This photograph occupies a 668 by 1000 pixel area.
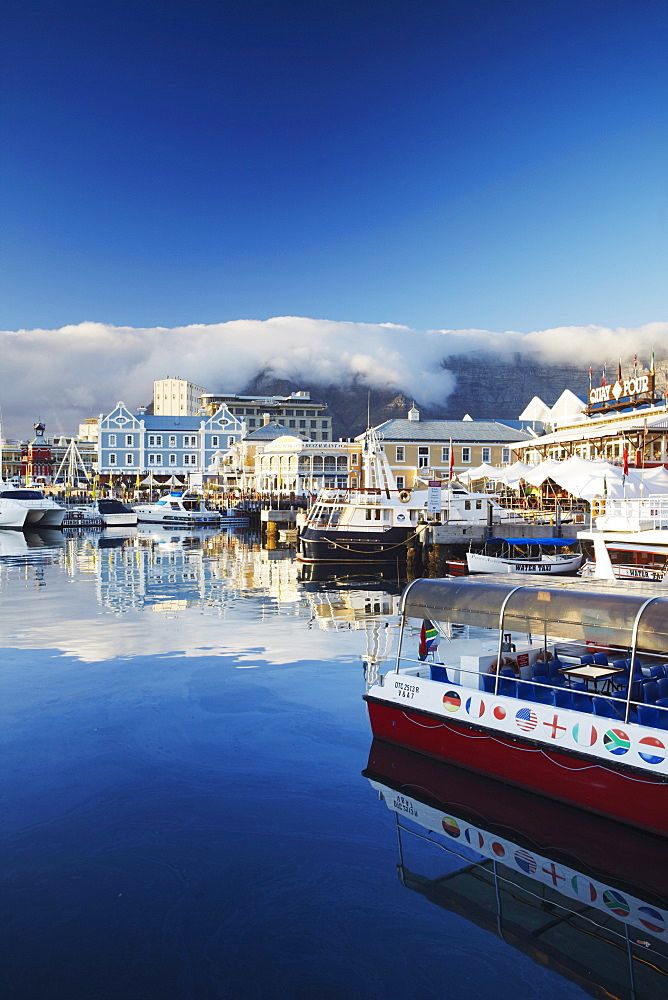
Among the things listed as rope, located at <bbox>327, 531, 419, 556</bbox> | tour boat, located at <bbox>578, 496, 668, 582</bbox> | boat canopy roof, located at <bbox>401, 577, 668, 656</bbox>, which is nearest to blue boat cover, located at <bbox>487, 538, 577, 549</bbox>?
tour boat, located at <bbox>578, 496, 668, 582</bbox>

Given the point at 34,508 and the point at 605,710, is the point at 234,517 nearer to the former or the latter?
the point at 34,508

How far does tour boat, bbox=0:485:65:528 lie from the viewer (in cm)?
7194

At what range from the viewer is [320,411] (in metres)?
155

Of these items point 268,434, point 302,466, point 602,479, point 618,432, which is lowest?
point 602,479

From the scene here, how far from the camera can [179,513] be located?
263 feet

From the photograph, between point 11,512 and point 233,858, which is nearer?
point 233,858

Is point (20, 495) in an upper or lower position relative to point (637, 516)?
upper

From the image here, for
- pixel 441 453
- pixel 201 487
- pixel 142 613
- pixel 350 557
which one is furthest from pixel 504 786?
pixel 201 487

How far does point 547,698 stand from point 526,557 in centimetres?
2909

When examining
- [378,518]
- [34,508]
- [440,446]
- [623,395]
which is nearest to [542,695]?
[378,518]

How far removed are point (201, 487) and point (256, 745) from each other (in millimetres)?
95117

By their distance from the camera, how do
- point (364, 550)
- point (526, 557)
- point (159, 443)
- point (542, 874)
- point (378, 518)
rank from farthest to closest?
point (159, 443)
point (378, 518)
point (364, 550)
point (526, 557)
point (542, 874)

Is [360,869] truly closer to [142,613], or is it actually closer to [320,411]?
[142,613]

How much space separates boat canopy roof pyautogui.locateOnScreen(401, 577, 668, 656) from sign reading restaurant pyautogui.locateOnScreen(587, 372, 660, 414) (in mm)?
54134
